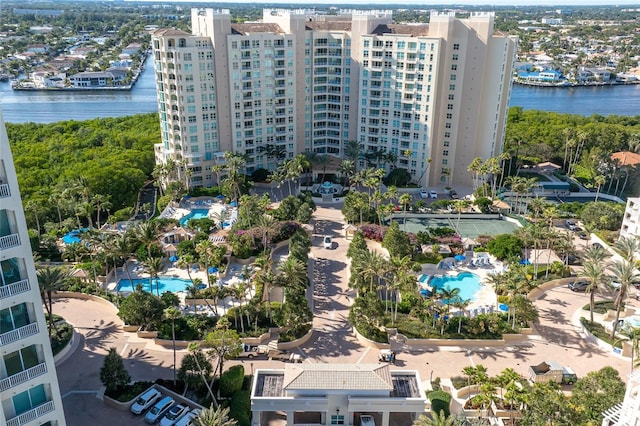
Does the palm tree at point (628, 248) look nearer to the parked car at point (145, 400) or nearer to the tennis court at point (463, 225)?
the tennis court at point (463, 225)

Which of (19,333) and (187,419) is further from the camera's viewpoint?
(187,419)

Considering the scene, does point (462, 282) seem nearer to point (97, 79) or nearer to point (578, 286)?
point (578, 286)

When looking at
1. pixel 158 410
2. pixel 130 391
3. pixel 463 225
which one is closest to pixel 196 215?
pixel 463 225

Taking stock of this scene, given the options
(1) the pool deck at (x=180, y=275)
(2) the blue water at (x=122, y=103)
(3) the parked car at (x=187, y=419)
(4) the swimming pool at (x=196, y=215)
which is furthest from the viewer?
(2) the blue water at (x=122, y=103)

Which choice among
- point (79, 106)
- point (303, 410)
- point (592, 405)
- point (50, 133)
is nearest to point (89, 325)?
point (303, 410)

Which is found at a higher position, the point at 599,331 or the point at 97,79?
the point at 97,79

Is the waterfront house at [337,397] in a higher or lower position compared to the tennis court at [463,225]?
higher

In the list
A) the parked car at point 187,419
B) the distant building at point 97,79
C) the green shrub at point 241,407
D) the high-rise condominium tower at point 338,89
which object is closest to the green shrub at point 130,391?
the parked car at point 187,419
